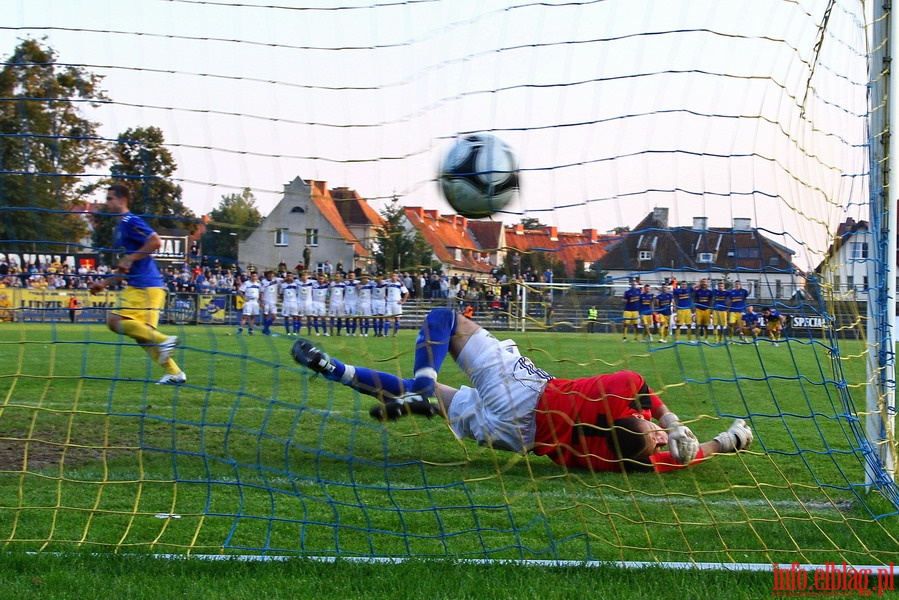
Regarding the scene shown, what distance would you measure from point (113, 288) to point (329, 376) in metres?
1.47

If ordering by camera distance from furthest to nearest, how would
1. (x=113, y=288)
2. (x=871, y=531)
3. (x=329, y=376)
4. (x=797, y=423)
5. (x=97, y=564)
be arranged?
1. (x=797, y=423)
2. (x=329, y=376)
3. (x=113, y=288)
4. (x=871, y=531)
5. (x=97, y=564)

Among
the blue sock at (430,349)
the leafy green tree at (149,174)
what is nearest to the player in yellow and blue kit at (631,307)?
the blue sock at (430,349)

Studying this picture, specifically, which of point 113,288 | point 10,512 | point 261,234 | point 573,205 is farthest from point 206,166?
point 10,512

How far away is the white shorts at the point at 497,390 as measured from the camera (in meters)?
4.68

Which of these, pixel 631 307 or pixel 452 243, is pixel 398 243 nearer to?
pixel 452 243

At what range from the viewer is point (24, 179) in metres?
3.77

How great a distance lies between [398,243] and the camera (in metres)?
3.76

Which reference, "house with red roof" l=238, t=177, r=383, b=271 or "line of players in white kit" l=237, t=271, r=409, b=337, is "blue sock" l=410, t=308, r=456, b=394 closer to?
"line of players in white kit" l=237, t=271, r=409, b=337

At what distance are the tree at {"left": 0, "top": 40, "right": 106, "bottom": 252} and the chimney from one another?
2482mm

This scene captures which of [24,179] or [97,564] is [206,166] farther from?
[97,564]

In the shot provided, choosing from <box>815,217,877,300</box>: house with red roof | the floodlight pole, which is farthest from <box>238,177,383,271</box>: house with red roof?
the floodlight pole

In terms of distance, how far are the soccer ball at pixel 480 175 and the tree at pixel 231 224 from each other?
0.88 meters

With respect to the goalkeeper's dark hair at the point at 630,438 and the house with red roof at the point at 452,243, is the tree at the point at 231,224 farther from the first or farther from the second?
the goalkeeper's dark hair at the point at 630,438

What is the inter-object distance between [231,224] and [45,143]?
94cm
